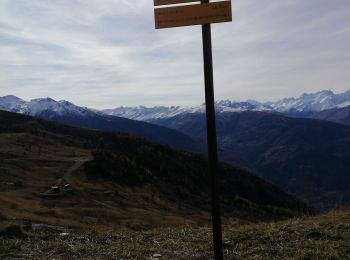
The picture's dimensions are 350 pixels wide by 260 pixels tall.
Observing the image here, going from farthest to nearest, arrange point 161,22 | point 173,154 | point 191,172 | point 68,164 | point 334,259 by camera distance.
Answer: point 173,154, point 191,172, point 68,164, point 334,259, point 161,22

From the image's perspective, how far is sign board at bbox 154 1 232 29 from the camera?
6.29 meters

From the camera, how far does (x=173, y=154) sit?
269 feet

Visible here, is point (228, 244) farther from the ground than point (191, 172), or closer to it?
farther from the ground

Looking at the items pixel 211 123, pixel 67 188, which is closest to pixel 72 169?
pixel 67 188

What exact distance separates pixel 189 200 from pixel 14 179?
810 inches

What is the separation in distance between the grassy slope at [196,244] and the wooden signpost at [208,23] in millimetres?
3078

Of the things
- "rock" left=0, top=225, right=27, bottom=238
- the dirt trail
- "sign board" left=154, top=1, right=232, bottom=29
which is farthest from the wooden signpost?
the dirt trail

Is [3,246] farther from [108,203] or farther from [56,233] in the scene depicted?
[108,203]

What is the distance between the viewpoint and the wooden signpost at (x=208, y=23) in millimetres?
6277

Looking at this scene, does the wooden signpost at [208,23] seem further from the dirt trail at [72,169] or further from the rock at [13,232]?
the dirt trail at [72,169]

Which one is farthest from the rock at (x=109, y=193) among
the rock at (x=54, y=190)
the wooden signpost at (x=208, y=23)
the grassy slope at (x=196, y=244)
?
the wooden signpost at (x=208, y=23)

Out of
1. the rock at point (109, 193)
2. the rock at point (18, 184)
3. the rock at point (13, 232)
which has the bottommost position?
the rock at point (109, 193)

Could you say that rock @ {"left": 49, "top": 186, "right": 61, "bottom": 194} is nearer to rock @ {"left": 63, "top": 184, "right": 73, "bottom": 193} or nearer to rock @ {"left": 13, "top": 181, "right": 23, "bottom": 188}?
rock @ {"left": 63, "top": 184, "right": 73, "bottom": 193}

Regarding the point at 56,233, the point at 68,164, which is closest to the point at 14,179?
the point at 68,164
